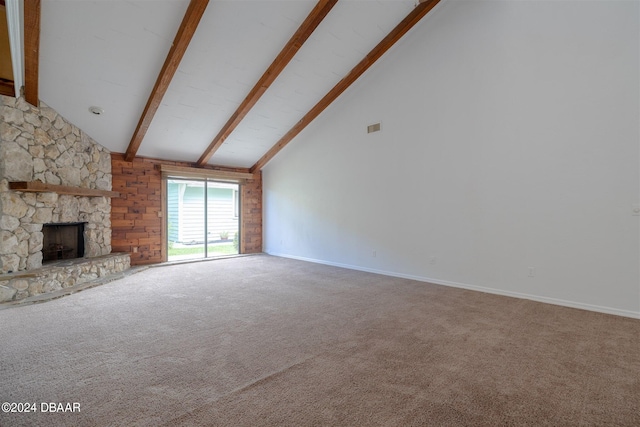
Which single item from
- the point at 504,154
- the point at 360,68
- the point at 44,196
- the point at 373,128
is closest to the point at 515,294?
the point at 504,154

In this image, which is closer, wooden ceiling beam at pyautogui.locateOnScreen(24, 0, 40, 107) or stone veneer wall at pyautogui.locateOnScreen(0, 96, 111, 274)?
wooden ceiling beam at pyautogui.locateOnScreen(24, 0, 40, 107)

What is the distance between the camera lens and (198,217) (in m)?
7.24

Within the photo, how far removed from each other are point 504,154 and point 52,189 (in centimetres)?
656

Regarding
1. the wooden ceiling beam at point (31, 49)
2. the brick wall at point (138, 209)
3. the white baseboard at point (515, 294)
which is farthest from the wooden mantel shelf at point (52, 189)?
the white baseboard at point (515, 294)

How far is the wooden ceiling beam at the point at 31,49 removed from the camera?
3.08 metres

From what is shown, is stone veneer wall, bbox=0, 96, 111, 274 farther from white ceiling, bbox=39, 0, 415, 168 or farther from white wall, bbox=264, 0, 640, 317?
white wall, bbox=264, 0, 640, 317

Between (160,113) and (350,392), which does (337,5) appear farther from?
(350,392)

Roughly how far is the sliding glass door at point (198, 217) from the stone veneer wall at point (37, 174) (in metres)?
1.65

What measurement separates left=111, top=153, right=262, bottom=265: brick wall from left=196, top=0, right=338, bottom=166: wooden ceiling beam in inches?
63.0

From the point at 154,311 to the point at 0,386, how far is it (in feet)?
4.99

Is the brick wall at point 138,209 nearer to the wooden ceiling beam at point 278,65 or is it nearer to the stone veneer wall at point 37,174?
the stone veneer wall at point 37,174

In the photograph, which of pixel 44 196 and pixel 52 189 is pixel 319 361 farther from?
pixel 44 196

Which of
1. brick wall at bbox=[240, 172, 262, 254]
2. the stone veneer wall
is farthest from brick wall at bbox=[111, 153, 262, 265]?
brick wall at bbox=[240, 172, 262, 254]

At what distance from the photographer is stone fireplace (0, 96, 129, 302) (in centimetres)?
391
